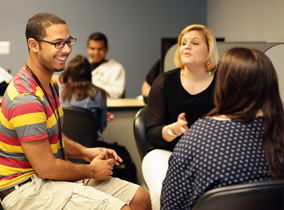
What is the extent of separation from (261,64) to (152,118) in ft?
2.71

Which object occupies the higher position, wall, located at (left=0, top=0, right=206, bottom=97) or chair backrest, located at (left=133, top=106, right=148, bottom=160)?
wall, located at (left=0, top=0, right=206, bottom=97)

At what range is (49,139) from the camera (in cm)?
129

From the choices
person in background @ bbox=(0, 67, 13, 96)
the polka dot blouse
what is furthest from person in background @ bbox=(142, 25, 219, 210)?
person in background @ bbox=(0, 67, 13, 96)

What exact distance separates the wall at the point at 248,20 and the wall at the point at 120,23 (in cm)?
68

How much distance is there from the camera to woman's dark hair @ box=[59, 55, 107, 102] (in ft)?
7.93

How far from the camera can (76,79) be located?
2.43 metres

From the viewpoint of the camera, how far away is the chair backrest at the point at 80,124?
73.9 inches

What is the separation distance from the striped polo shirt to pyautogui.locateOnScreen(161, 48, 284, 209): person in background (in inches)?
21.1

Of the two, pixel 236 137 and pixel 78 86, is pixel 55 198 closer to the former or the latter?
pixel 236 137

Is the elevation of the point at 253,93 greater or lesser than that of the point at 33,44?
lesser

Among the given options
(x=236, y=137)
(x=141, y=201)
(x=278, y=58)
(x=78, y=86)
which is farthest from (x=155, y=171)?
(x=78, y=86)

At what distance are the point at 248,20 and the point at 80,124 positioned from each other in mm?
2382

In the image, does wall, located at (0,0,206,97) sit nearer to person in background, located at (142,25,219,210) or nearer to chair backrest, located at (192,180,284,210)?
person in background, located at (142,25,219,210)

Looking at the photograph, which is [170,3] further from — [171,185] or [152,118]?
[171,185]
